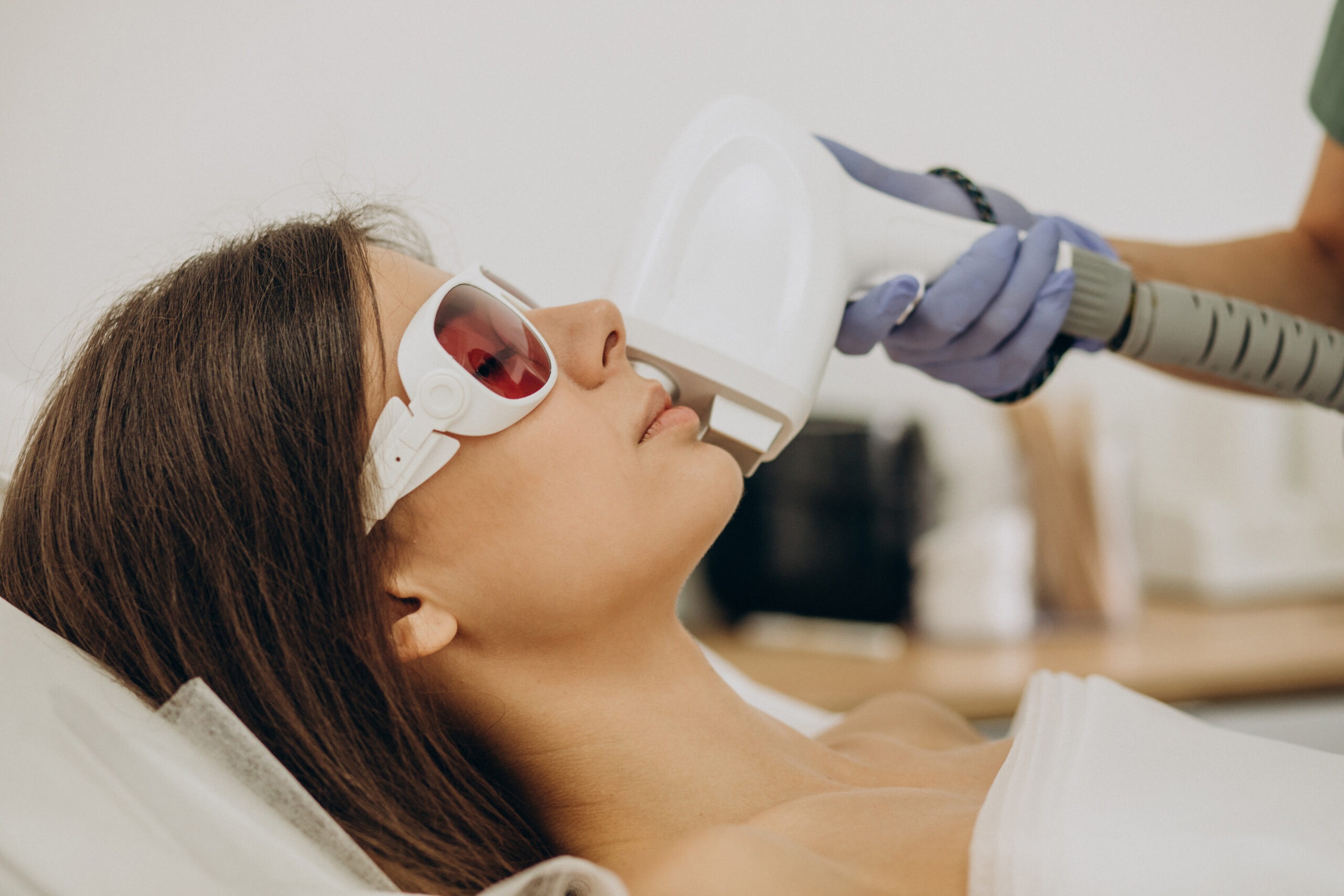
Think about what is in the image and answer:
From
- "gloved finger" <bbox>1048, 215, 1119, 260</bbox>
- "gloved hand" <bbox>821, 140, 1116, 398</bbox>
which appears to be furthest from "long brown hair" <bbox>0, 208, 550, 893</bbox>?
"gloved finger" <bbox>1048, 215, 1119, 260</bbox>

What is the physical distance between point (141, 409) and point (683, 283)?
1.55 ft

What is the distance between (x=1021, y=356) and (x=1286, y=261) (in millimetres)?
487

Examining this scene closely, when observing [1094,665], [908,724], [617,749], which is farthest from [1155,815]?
[1094,665]

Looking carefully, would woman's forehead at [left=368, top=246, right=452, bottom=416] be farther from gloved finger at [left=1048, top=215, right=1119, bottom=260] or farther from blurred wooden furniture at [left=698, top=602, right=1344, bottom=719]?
blurred wooden furniture at [left=698, top=602, right=1344, bottom=719]

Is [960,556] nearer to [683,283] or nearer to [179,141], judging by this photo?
[683,283]

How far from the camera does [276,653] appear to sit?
2.42ft

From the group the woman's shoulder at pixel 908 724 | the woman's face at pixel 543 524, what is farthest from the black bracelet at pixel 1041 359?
the woman's face at pixel 543 524

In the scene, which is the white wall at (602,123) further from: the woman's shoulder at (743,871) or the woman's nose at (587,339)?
the woman's shoulder at (743,871)

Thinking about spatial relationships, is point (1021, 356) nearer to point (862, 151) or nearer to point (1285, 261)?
point (1285, 261)

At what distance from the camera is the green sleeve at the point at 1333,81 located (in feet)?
3.58

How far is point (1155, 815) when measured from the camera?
643 millimetres

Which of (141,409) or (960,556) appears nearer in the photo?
(141,409)

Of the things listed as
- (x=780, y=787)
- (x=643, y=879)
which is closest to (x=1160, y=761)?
(x=780, y=787)

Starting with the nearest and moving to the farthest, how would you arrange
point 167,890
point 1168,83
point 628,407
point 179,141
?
point 167,890 < point 628,407 < point 179,141 < point 1168,83
